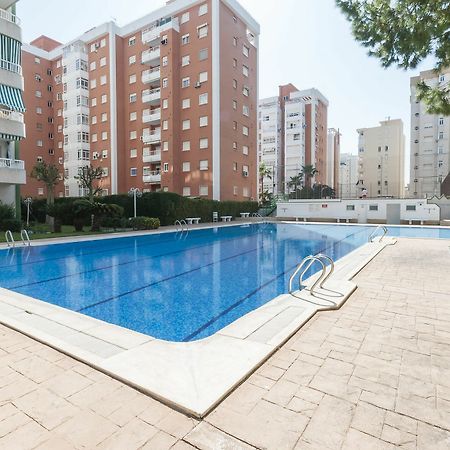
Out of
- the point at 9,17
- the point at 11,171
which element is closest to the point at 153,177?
the point at 11,171

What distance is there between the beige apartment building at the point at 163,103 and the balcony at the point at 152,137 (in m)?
0.14

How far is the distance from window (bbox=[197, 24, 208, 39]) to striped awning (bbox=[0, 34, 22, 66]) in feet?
73.2

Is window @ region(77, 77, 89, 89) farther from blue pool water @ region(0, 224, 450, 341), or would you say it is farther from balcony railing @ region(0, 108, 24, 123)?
blue pool water @ region(0, 224, 450, 341)

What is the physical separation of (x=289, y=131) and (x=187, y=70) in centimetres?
3521

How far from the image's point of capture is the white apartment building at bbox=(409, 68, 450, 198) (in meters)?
59.0

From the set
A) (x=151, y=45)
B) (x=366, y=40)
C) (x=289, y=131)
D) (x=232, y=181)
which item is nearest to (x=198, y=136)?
(x=232, y=181)

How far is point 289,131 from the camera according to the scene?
71000 mm

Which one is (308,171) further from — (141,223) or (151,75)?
(141,223)

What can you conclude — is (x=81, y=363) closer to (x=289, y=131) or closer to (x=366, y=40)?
(x=366, y=40)

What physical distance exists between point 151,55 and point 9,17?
850 inches

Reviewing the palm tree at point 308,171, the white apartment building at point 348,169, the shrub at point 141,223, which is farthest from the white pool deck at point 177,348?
the white apartment building at point 348,169

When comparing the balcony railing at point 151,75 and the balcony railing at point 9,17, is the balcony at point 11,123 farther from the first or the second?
the balcony railing at point 151,75

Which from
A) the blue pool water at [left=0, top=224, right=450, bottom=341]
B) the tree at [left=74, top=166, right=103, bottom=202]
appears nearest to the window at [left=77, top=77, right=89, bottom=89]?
the tree at [left=74, top=166, right=103, bottom=202]

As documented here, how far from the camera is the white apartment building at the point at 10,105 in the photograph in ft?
73.4
